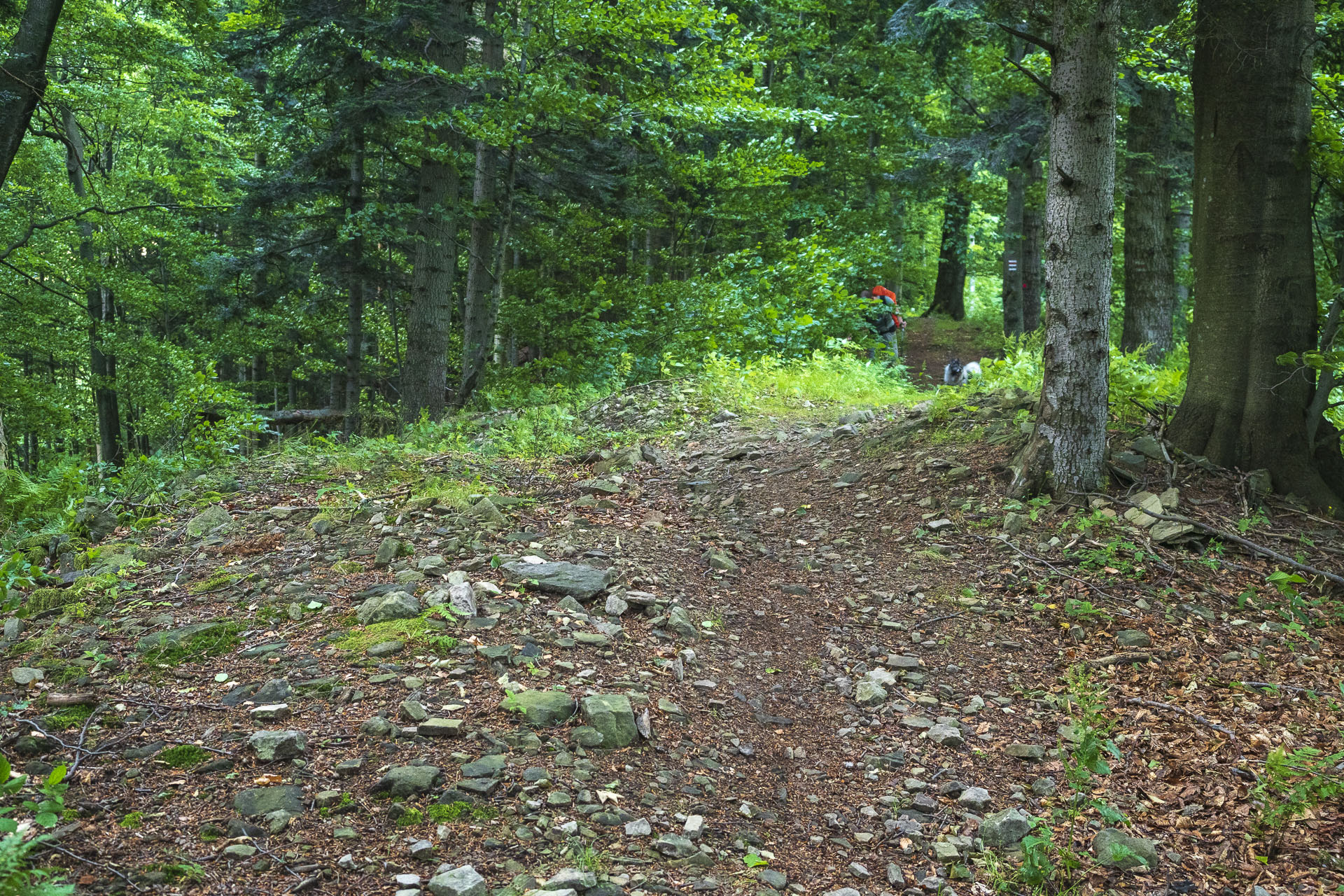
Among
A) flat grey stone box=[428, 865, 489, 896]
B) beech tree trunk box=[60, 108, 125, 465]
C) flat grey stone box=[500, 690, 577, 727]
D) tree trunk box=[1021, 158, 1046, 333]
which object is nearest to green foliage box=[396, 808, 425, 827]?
flat grey stone box=[428, 865, 489, 896]

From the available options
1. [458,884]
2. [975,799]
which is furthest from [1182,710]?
[458,884]

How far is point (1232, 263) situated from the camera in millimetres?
5340

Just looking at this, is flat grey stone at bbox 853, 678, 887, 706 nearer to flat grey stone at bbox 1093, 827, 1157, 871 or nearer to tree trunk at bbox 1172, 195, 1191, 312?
flat grey stone at bbox 1093, 827, 1157, 871

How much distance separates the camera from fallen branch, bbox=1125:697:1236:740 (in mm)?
3471

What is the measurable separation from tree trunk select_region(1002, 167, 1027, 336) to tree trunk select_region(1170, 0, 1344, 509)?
33.4 ft

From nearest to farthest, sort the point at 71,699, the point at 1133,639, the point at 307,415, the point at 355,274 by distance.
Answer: the point at 71,699 < the point at 1133,639 < the point at 355,274 < the point at 307,415

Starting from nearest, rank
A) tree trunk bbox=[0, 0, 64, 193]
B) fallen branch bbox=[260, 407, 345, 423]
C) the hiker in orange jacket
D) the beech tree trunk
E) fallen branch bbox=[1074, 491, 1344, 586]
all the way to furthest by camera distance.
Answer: fallen branch bbox=[1074, 491, 1344, 586]
tree trunk bbox=[0, 0, 64, 193]
the hiker in orange jacket
the beech tree trunk
fallen branch bbox=[260, 407, 345, 423]

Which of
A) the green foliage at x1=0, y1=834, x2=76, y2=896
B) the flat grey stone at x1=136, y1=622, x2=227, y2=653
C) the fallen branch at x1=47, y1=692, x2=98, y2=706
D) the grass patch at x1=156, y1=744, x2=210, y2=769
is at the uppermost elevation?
the green foliage at x1=0, y1=834, x2=76, y2=896

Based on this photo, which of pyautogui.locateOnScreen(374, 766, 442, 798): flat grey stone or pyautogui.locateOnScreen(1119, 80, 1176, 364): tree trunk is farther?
pyautogui.locateOnScreen(1119, 80, 1176, 364): tree trunk

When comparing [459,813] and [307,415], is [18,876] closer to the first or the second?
[459,813]

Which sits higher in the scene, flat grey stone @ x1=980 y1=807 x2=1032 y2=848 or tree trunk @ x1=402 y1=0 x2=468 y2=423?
tree trunk @ x1=402 y1=0 x2=468 y2=423

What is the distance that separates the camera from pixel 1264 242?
206 inches

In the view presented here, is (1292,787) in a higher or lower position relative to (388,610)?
lower

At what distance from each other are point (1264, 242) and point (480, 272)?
902 cm
